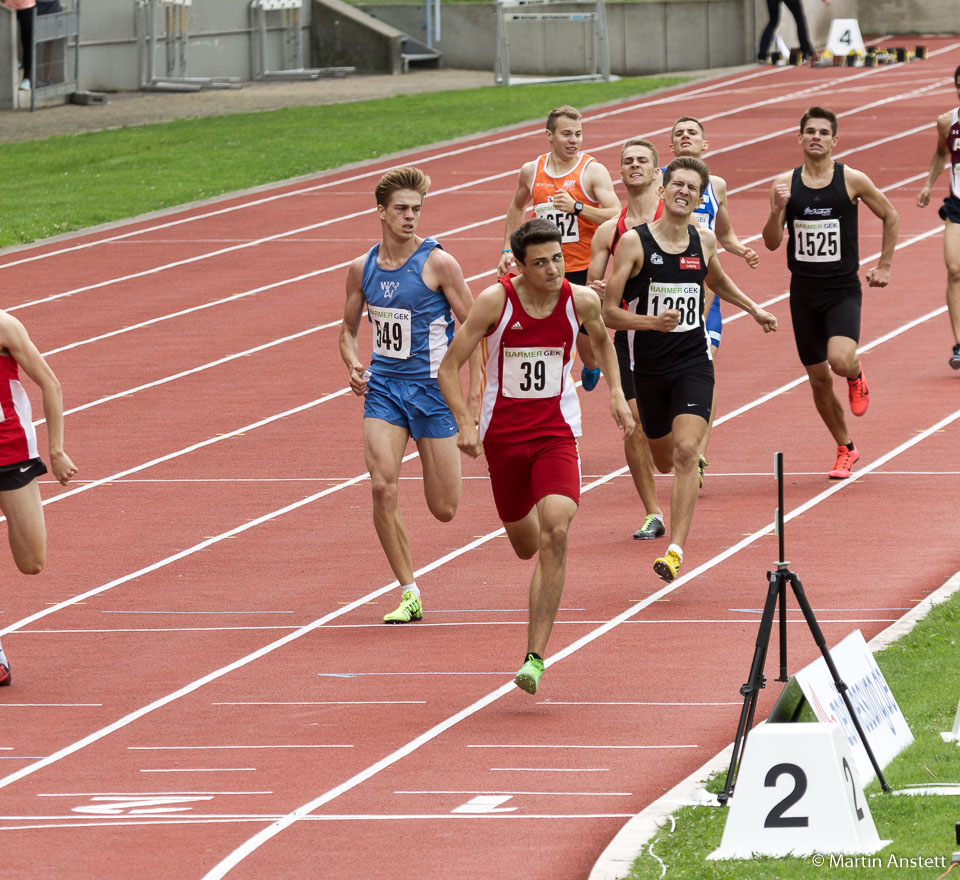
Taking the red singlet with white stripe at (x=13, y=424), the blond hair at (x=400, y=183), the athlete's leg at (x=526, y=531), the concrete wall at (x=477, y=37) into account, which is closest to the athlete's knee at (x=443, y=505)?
the athlete's leg at (x=526, y=531)

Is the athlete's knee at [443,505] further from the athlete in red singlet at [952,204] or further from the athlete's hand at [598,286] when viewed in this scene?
the athlete in red singlet at [952,204]

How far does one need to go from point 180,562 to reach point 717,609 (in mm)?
3281

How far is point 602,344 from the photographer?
31.0ft

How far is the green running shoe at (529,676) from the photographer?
8414 mm

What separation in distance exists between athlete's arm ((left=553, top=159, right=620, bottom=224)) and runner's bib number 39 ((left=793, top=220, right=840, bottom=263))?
1.18m

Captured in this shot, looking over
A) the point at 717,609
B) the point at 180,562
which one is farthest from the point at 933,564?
the point at 180,562

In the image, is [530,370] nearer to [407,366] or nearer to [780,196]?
[407,366]

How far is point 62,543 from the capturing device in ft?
41.5

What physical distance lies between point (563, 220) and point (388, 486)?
4592 mm

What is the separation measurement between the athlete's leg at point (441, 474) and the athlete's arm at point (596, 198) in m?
3.80


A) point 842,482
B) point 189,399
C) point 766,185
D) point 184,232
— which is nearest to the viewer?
point 842,482

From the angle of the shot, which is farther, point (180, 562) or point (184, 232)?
point (184, 232)

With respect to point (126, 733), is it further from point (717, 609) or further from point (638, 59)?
point (638, 59)

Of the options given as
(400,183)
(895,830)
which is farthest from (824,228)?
(895,830)
